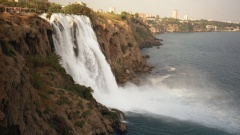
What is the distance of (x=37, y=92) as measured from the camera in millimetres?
29219

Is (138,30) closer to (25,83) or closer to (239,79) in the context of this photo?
(239,79)

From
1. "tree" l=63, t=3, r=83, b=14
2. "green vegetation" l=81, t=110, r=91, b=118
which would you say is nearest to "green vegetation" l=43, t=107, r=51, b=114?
"green vegetation" l=81, t=110, r=91, b=118

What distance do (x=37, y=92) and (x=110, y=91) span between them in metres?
23.0

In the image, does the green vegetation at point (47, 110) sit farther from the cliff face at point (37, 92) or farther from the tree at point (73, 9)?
the tree at point (73, 9)

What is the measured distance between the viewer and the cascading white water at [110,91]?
142 ft

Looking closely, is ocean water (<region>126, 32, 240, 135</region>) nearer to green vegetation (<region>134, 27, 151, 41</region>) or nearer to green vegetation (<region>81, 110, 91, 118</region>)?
green vegetation (<region>81, 110, 91, 118</region>)

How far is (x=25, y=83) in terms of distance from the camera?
21.9 metres

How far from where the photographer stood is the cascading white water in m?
43.2

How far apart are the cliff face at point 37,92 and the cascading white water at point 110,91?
4590mm

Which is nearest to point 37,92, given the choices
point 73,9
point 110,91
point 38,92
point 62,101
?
point 38,92

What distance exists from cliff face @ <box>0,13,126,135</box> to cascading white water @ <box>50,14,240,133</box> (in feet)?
15.1

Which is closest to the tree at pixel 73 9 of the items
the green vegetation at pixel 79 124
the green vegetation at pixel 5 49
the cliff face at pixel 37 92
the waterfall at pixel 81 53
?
the waterfall at pixel 81 53

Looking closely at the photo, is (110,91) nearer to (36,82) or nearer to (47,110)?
(36,82)

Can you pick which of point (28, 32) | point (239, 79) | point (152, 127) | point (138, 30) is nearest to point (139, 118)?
point (152, 127)
